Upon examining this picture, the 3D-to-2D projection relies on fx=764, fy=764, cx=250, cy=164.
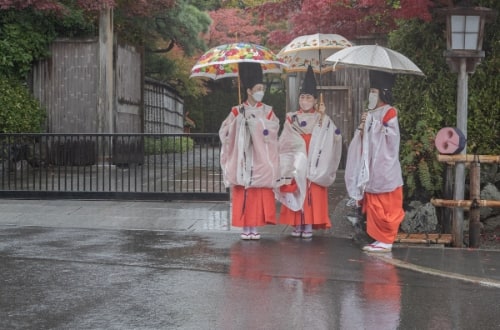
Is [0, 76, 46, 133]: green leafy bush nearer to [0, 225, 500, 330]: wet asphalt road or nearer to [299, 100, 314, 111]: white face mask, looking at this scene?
[0, 225, 500, 330]: wet asphalt road

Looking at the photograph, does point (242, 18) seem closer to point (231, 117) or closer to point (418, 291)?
point (231, 117)

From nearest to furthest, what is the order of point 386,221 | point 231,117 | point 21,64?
point 386,221, point 231,117, point 21,64

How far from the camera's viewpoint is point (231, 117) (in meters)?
8.70

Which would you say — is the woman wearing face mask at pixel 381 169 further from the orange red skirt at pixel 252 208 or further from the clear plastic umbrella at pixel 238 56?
the clear plastic umbrella at pixel 238 56

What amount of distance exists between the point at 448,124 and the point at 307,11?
9.44ft

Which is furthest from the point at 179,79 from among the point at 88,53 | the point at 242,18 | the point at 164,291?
the point at 164,291

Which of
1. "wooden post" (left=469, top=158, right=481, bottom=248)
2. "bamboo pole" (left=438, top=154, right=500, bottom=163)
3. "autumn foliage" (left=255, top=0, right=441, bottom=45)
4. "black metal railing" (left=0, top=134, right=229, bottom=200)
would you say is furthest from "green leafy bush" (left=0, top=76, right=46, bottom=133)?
"wooden post" (left=469, top=158, right=481, bottom=248)

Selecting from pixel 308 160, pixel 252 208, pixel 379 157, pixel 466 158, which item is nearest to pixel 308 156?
pixel 308 160

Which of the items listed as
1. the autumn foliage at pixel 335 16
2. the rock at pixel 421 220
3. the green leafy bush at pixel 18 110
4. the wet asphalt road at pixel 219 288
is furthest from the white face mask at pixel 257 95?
the green leafy bush at pixel 18 110

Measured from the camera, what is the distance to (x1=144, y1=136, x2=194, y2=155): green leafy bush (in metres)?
11.4

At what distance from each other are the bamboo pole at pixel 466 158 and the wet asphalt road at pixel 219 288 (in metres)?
1.36

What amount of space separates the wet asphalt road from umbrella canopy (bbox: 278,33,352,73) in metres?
2.36

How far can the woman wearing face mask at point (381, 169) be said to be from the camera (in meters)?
8.03

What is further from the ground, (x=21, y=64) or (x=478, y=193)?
(x=21, y=64)
